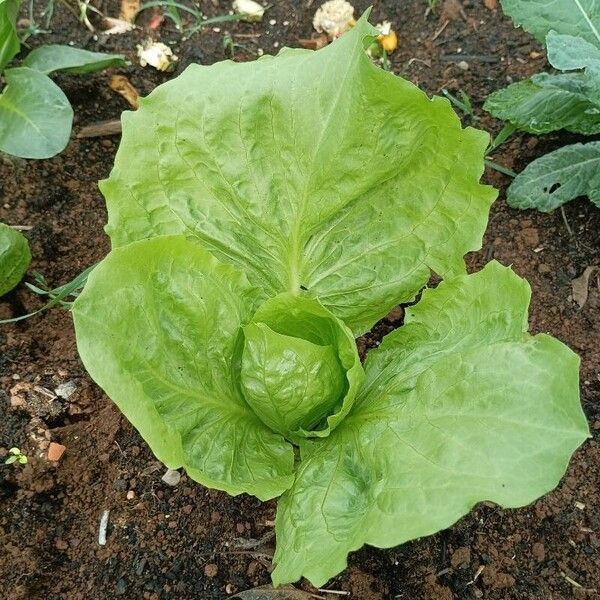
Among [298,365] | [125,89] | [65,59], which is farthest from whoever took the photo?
[125,89]

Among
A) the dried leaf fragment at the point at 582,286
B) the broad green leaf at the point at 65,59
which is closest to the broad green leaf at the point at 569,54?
the dried leaf fragment at the point at 582,286

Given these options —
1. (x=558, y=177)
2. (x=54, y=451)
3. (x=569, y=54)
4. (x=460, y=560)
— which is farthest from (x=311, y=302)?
(x=558, y=177)

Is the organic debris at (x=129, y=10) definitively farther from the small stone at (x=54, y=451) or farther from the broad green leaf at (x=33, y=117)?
the small stone at (x=54, y=451)

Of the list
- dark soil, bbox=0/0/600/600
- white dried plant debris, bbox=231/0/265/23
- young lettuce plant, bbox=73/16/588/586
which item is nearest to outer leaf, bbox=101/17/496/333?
young lettuce plant, bbox=73/16/588/586

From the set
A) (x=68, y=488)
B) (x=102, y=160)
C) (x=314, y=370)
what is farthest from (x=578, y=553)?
(x=102, y=160)

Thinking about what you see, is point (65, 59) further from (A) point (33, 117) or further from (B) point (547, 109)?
(B) point (547, 109)

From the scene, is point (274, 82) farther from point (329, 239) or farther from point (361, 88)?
point (329, 239)
